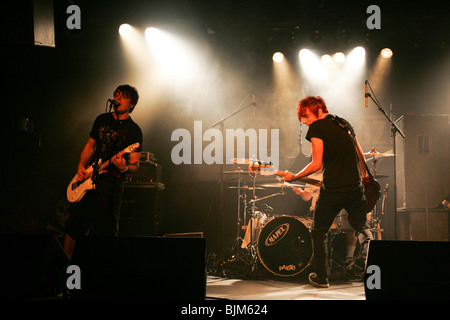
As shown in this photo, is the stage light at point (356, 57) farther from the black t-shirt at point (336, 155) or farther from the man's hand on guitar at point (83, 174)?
the man's hand on guitar at point (83, 174)

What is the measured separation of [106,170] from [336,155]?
91.6 inches

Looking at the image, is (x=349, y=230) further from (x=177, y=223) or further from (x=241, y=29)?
(x=241, y=29)

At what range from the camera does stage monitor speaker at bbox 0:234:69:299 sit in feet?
9.59

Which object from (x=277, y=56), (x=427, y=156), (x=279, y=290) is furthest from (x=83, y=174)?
(x=427, y=156)

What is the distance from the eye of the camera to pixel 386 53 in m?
8.32

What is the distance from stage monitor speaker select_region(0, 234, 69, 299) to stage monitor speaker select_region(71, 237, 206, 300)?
0.37 metres

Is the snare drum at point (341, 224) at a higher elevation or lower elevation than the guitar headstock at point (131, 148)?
lower

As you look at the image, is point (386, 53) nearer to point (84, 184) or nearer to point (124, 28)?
point (124, 28)

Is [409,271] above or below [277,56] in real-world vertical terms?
below

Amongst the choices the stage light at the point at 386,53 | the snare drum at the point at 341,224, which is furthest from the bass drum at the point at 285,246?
the stage light at the point at 386,53

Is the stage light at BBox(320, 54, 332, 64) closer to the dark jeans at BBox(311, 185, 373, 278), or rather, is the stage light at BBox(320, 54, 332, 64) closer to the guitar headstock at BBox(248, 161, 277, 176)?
the guitar headstock at BBox(248, 161, 277, 176)

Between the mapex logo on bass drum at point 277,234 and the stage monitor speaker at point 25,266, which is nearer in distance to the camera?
the stage monitor speaker at point 25,266

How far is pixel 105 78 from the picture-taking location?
8406 millimetres

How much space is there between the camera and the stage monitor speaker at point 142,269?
2.75 metres
